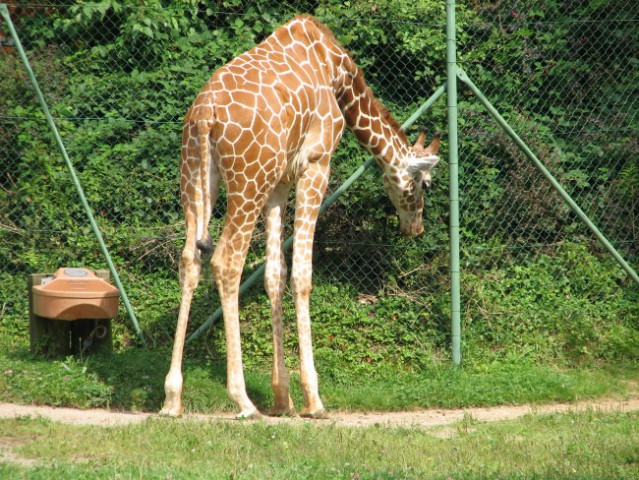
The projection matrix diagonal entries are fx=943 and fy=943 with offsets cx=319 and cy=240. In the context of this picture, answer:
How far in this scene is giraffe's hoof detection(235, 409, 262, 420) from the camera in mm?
6965

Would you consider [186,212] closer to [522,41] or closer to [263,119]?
[263,119]

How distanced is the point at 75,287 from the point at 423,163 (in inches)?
126

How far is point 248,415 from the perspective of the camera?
7.00 metres

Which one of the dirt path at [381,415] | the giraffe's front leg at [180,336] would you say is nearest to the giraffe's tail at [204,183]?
the giraffe's front leg at [180,336]

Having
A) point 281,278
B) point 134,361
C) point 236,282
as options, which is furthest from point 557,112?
point 134,361

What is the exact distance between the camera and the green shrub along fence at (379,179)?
8852 millimetres

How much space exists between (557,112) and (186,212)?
445cm

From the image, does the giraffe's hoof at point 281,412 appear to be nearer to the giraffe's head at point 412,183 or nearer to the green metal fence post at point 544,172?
the giraffe's head at point 412,183

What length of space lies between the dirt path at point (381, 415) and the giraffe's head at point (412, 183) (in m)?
1.83

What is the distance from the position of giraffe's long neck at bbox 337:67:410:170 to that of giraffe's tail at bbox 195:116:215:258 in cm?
163

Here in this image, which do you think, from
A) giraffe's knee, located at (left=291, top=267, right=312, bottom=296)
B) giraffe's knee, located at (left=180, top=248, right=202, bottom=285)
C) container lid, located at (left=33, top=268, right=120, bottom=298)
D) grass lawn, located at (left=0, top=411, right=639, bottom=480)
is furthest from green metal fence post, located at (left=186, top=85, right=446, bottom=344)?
grass lawn, located at (left=0, top=411, right=639, bottom=480)

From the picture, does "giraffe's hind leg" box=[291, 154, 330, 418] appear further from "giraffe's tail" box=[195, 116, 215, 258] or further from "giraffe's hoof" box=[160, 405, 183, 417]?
"giraffe's hoof" box=[160, 405, 183, 417]

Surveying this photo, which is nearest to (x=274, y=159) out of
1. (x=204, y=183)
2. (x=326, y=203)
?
(x=204, y=183)

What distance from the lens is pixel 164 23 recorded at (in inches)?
377
